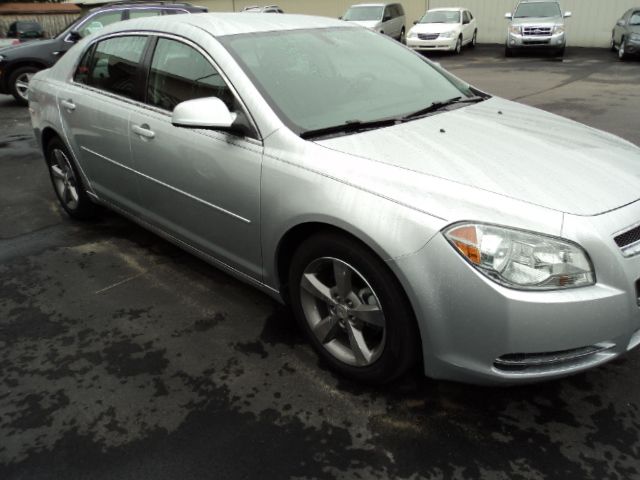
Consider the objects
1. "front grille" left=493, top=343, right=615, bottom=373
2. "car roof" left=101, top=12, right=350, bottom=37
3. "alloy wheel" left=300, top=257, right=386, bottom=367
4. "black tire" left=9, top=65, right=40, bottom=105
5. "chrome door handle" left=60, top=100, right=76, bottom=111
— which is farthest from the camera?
"black tire" left=9, top=65, right=40, bottom=105

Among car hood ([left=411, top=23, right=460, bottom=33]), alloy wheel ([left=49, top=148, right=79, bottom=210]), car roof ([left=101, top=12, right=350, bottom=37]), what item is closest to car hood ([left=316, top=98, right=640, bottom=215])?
car roof ([left=101, top=12, right=350, bottom=37])

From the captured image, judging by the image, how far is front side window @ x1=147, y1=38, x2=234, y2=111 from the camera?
2.90 meters

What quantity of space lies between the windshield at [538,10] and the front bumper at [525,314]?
18.2 metres

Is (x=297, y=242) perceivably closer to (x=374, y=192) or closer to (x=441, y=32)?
(x=374, y=192)

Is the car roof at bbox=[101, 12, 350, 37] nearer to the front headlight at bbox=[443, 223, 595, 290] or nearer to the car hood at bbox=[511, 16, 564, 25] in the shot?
the front headlight at bbox=[443, 223, 595, 290]

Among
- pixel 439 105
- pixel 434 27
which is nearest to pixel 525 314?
pixel 439 105

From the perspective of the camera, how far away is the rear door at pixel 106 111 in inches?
139

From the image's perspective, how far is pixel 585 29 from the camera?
20.8m

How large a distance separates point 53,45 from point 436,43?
12.5m

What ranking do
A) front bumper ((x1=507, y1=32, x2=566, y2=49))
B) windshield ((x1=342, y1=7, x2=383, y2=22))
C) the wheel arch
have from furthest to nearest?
windshield ((x1=342, y1=7, x2=383, y2=22))
front bumper ((x1=507, y1=32, x2=566, y2=49))
the wheel arch

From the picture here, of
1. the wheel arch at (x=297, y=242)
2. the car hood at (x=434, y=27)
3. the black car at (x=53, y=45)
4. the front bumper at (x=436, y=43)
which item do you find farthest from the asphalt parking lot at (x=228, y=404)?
the car hood at (x=434, y=27)

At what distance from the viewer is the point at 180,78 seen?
3148mm

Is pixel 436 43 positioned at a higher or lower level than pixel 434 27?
lower

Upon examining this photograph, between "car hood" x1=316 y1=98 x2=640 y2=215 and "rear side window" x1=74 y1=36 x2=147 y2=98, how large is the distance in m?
1.70
